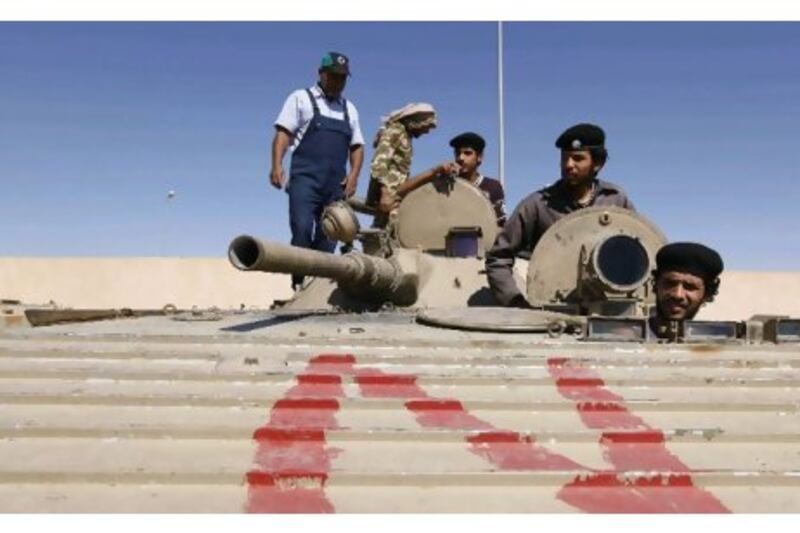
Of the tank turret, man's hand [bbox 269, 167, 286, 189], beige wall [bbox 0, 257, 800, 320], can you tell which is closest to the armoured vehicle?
the tank turret

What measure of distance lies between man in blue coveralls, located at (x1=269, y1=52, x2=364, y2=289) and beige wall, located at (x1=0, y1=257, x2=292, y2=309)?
13.7 meters

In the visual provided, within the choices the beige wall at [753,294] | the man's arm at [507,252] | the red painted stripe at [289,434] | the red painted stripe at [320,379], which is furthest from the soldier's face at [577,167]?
the beige wall at [753,294]

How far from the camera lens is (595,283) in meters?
5.36

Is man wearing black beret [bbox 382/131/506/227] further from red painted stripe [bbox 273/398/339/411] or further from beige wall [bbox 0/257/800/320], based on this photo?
beige wall [bbox 0/257/800/320]

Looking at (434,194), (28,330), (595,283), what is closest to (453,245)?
(434,194)

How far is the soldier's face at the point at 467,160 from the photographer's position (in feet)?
27.3

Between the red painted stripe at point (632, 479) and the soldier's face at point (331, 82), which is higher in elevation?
the soldier's face at point (331, 82)

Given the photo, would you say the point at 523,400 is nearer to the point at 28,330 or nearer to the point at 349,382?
the point at 349,382

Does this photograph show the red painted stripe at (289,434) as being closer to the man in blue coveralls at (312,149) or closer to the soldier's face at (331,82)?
the man in blue coveralls at (312,149)

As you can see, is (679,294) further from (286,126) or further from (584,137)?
(286,126)

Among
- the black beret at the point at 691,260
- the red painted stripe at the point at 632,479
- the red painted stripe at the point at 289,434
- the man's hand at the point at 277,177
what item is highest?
the man's hand at the point at 277,177

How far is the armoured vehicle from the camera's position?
306cm

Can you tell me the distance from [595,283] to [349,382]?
2014 mm

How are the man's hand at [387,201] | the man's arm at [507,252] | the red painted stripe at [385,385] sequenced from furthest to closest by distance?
the man's hand at [387,201]
the man's arm at [507,252]
the red painted stripe at [385,385]
